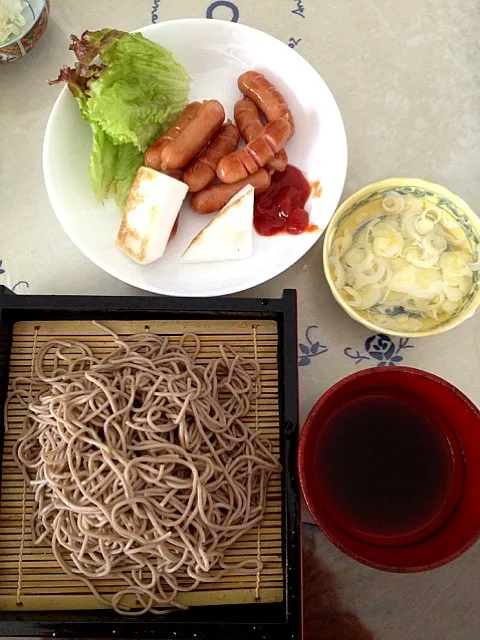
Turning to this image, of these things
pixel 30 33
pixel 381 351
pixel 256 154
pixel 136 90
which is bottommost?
pixel 381 351

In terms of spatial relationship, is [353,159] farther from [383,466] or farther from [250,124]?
[383,466]

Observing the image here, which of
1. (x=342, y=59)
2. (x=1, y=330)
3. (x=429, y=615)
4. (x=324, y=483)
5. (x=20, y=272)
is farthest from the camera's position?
(x=342, y=59)

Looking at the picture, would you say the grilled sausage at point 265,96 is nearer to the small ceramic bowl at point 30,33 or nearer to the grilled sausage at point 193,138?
the grilled sausage at point 193,138

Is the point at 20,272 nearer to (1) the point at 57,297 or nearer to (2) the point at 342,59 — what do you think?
(1) the point at 57,297

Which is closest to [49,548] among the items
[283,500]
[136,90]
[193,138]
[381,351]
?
[283,500]

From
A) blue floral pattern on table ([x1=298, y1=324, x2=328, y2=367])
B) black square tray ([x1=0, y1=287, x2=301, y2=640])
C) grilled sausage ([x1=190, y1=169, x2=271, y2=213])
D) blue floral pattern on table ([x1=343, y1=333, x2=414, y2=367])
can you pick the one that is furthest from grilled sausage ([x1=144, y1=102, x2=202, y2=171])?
blue floral pattern on table ([x1=343, y1=333, x2=414, y2=367])

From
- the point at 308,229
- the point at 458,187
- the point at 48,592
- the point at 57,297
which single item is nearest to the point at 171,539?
the point at 48,592

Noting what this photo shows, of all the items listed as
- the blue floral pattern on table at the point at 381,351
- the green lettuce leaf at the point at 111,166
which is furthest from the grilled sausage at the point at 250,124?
the blue floral pattern on table at the point at 381,351
